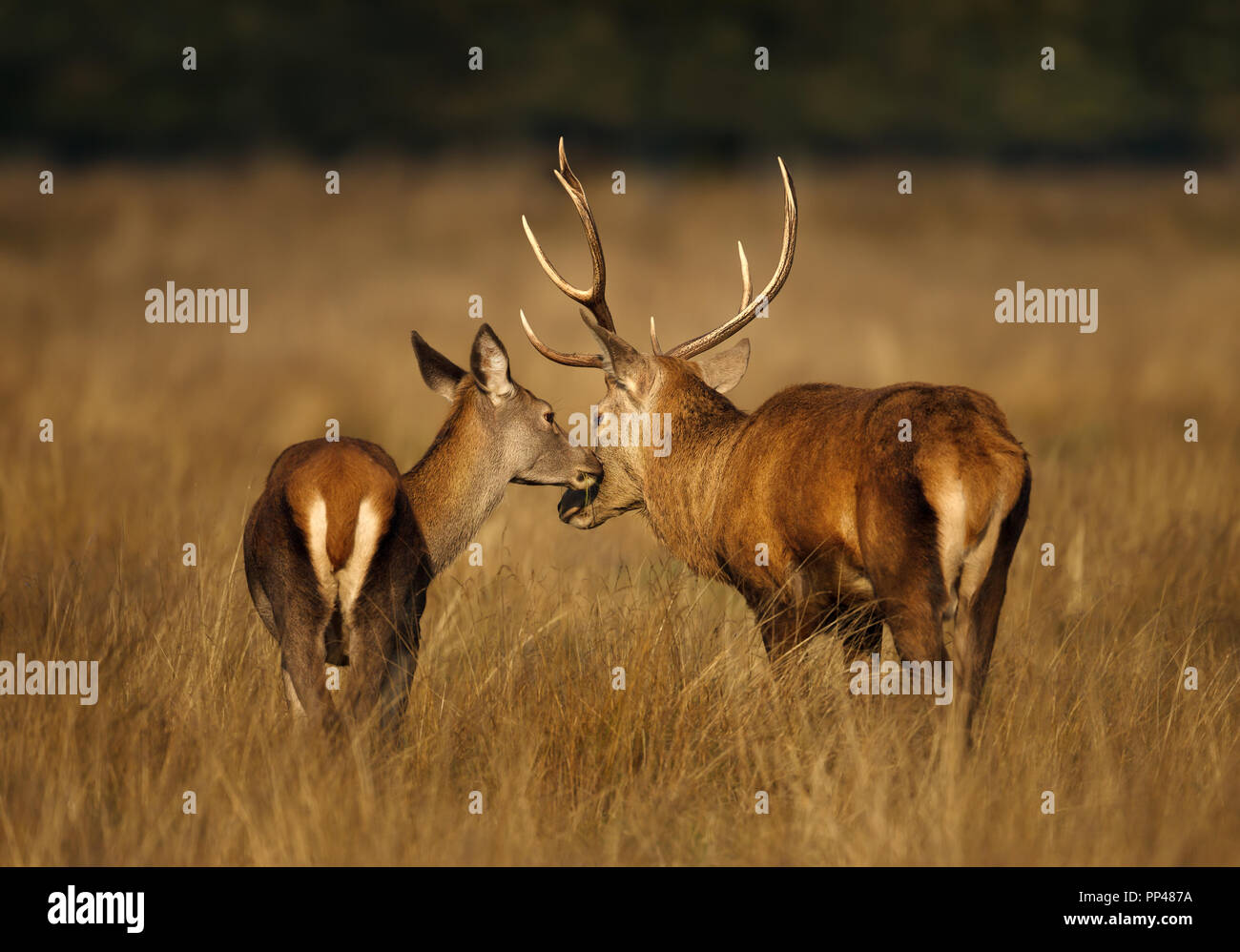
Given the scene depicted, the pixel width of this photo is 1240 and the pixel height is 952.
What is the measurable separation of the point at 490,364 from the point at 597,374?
7.69m

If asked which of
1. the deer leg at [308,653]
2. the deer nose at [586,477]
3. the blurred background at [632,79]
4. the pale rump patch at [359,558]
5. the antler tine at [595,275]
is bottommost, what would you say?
the deer leg at [308,653]

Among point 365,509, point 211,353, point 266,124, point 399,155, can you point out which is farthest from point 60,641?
point 266,124

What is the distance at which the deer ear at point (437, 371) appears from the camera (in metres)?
6.16

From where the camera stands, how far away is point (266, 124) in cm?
2777

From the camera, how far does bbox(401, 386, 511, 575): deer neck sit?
19.2 ft

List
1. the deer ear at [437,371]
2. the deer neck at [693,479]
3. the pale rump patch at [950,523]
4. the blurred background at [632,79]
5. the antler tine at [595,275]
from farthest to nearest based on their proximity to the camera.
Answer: the blurred background at [632,79] → the antler tine at [595,275] → the deer ear at [437,371] → the deer neck at [693,479] → the pale rump patch at [950,523]

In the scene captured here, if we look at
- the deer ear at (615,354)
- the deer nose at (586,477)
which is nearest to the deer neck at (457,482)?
the deer nose at (586,477)

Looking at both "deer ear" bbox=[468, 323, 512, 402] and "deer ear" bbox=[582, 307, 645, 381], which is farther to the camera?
"deer ear" bbox=[582, 307, 645, 381]

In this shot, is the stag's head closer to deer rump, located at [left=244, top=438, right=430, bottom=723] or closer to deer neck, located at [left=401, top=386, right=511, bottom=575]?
deer neck, located at [left=401, top=386, right=511, bottom=575]

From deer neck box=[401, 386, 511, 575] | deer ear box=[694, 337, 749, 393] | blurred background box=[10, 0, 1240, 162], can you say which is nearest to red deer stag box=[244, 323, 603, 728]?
deer neck box=[401, 386, 511, 575]

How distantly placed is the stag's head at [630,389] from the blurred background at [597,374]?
15.7 inches

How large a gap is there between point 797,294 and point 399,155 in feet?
37.7

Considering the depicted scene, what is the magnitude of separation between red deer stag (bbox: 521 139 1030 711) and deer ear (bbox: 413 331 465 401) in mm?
563

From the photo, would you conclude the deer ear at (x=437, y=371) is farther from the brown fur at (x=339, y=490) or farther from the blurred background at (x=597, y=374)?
the brown fur at (x=339, y=490)
